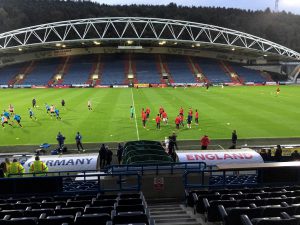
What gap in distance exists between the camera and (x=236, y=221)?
595 cm

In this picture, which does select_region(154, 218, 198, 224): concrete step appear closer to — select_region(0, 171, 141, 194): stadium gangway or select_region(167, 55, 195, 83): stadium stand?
select_region(0, 171, 141, 194): stadium gangway

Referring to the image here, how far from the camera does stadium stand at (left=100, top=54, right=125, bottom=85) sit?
77.1 m

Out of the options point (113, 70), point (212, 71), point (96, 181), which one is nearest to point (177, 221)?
point (96, 181)

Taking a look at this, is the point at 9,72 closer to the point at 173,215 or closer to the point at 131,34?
the point at 131,34

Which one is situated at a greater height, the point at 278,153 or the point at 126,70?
the point at 126,70

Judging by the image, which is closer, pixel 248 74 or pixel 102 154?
pixel 102 154

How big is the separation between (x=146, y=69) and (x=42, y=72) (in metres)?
25.5

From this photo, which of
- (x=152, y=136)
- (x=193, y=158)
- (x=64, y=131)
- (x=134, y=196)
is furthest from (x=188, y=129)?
(x=134, y=196)

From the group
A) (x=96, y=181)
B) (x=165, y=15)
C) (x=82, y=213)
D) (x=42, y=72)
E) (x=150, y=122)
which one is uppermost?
(x=165, y=15)

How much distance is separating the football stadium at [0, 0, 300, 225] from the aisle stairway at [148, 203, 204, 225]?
1.3 inches

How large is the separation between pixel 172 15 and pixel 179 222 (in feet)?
370

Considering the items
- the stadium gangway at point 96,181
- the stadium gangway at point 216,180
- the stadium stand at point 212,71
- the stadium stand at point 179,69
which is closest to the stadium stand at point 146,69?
the stadium stand at point 179,69

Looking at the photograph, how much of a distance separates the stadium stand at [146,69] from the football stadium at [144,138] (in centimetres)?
52

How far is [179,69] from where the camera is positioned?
8481 centimetres
